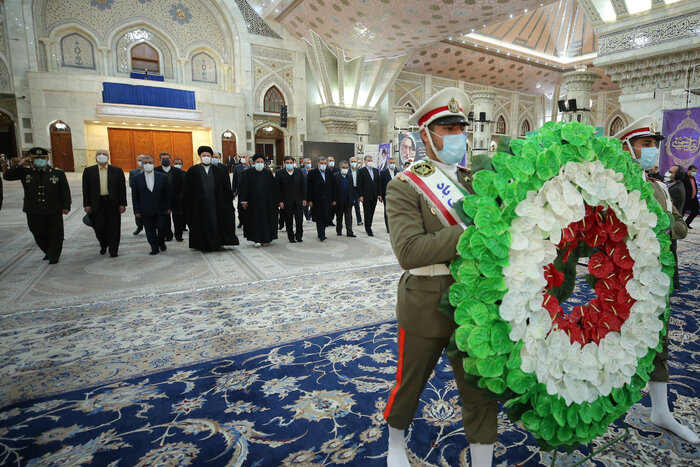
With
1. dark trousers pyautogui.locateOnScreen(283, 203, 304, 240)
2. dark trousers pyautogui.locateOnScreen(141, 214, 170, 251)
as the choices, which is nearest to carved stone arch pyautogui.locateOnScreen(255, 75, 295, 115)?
dark trousers pyautogui.locateOnScreen(283, 203, 304, 240)

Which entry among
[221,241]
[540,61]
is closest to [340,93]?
[540,61]

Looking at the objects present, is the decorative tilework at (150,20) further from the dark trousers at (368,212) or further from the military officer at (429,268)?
the military officer at (429,268)

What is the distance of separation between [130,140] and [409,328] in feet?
62.9

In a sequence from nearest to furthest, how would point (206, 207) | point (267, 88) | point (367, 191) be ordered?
point (206, 207)
point (367, 191)
point (267, 88)

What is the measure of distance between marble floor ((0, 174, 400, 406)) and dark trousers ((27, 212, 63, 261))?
0.20m

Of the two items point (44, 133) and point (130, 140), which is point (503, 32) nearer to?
point (130, 140)

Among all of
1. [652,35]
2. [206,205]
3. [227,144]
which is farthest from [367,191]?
[227,144]

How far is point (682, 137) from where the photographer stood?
816cm

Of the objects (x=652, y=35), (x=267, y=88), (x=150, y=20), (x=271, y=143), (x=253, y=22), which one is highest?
(x=253, y=22)

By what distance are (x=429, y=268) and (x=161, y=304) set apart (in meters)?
2.93

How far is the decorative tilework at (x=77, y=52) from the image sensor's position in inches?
603

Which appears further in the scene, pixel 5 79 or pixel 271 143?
pixel 271 143

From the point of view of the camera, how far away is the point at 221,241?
556 cm

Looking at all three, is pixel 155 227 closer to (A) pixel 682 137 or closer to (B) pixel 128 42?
(A) pixel 682 137
